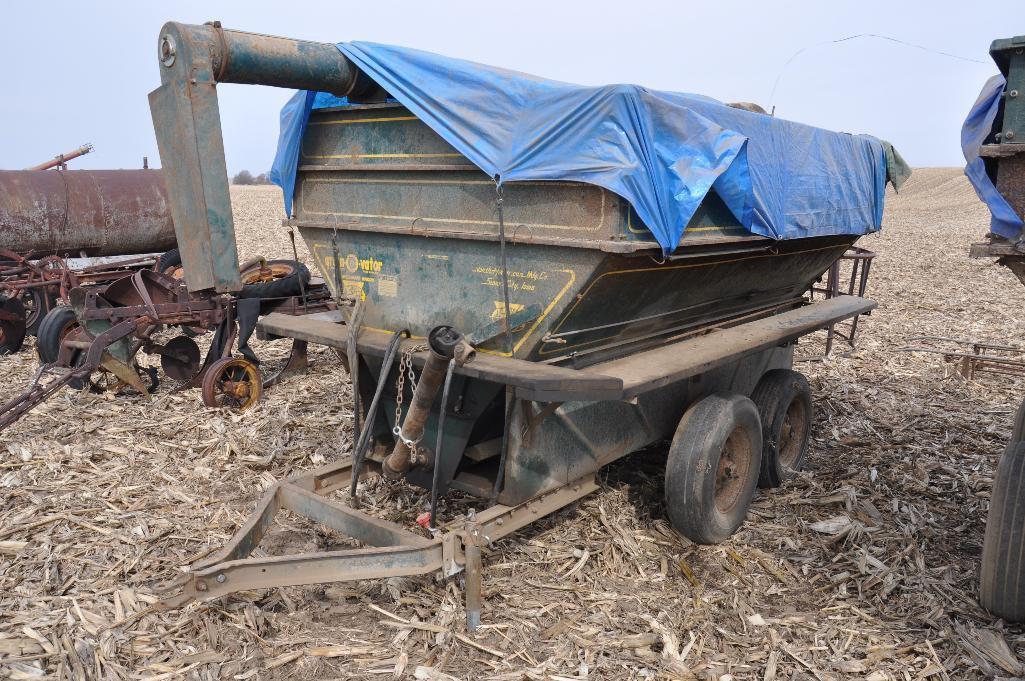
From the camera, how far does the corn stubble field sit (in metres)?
3.72

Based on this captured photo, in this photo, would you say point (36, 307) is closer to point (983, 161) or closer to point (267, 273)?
point (267, 273)

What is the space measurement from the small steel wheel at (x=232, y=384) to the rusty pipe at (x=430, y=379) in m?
3.55

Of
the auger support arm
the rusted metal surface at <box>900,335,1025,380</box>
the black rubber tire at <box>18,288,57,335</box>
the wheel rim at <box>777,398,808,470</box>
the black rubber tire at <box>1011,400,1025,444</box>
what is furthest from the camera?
the black rubber tire at <box>18,288,57,335</box>

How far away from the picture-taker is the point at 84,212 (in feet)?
34.9

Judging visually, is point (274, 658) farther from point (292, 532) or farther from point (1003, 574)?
point (1003, 574)

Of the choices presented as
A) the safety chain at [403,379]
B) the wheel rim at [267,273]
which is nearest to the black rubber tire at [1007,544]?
the safety chain at [403,379]

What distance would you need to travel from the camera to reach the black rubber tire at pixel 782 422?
18.7 ft

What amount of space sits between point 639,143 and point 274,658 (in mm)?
2997

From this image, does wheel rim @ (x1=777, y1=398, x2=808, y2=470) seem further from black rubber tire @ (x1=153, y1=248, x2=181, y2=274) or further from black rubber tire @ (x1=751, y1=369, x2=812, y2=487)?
black rubber tire @ (x1=153, y1=248, x2=181, y2=274)

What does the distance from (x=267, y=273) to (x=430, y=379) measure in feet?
17.0

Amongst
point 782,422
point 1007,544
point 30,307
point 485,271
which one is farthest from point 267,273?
point 1007,544

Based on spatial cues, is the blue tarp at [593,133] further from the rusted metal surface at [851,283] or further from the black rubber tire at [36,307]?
the black rubber tire at [36,307]

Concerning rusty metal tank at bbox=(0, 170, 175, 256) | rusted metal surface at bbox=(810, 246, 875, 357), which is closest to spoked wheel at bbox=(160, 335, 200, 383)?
rusty metal tank at bbox=(0, 170, 175, 256)

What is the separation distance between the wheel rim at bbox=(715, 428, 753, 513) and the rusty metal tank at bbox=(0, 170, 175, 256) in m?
8.96
